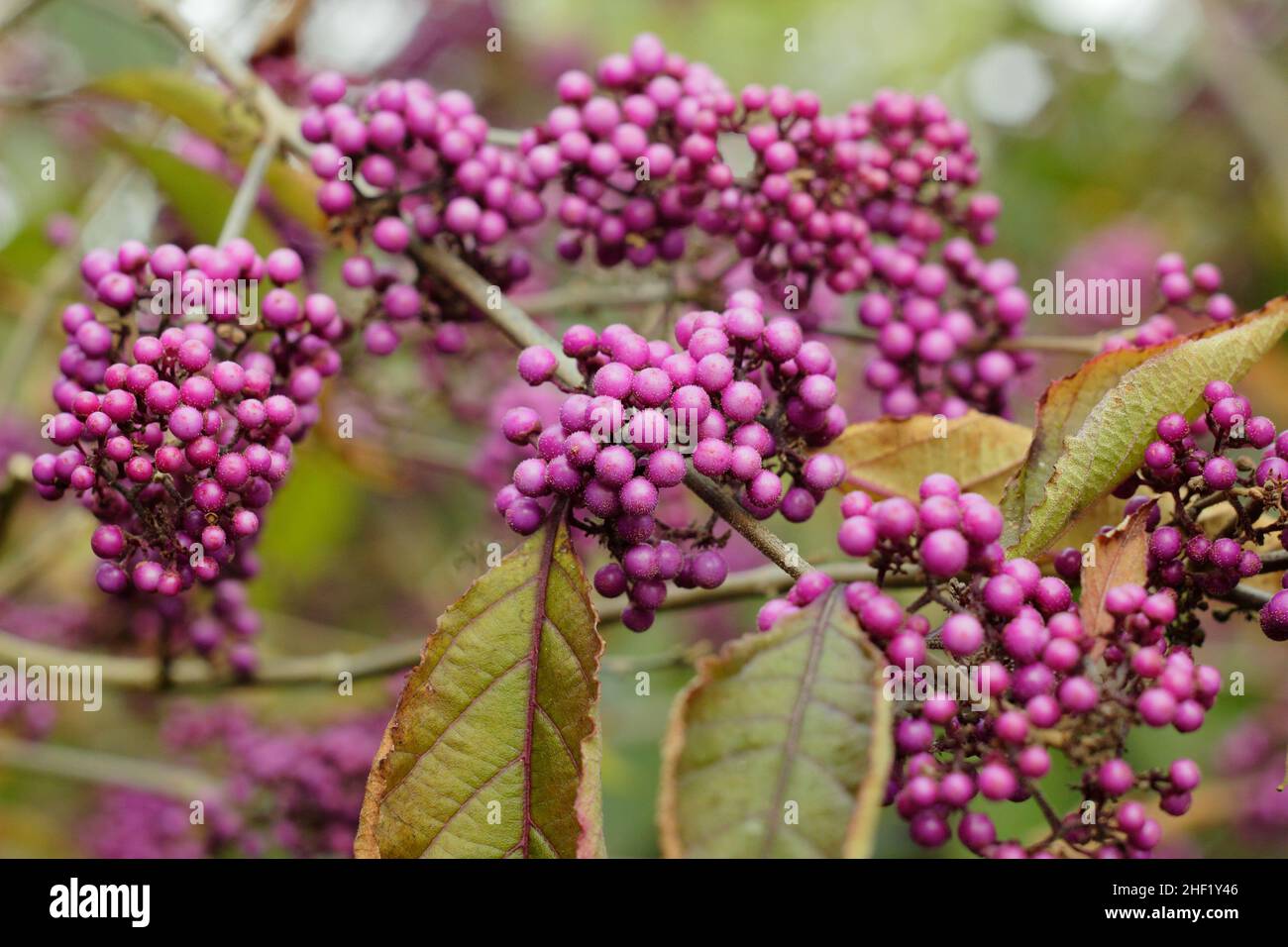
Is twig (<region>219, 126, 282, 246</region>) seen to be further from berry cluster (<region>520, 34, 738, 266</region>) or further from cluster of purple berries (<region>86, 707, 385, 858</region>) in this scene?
cluster of purple berries (<region>86, 707, 385, 858</region>)

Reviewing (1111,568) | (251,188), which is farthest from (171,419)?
(1111,568)

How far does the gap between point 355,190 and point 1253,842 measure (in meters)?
3.77

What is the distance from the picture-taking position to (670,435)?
1.38 meters

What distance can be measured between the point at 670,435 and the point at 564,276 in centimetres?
172

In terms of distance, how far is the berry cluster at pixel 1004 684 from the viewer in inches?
47.9

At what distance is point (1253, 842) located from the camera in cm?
394

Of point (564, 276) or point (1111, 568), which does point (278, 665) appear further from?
point (1111, 568)

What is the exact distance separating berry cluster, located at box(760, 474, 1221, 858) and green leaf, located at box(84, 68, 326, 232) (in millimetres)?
1433

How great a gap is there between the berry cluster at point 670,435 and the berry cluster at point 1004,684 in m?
0.19

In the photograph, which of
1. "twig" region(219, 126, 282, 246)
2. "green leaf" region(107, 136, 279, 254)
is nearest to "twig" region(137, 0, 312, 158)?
"twig" region(219, 126, 282, 246)

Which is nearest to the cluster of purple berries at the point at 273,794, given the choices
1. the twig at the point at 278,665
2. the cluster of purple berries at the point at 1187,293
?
the twig at the point at 278,665

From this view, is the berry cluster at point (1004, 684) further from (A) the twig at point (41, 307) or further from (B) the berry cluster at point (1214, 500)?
(A) the twig at point (41, 307)

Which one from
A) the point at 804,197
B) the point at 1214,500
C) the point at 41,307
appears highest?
the point at 41,307

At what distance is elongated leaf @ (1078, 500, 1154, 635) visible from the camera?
51.6 inches
